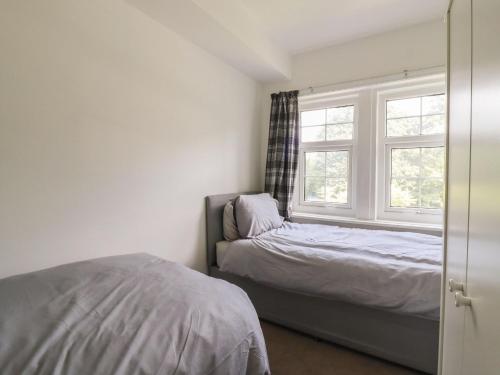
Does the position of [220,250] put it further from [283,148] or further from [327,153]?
[327,153]

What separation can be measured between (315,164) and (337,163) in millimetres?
255

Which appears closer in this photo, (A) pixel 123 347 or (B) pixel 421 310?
(A) pixel 123 347

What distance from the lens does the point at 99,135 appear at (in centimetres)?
155

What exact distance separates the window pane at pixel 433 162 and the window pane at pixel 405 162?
48mm

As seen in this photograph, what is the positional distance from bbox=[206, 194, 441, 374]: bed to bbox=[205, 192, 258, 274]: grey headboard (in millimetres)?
116

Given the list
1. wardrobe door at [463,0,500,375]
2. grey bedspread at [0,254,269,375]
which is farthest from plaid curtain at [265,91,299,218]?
Result: wardrobe door at [463,0,500,375]

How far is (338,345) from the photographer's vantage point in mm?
1795

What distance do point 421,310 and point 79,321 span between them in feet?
5.33

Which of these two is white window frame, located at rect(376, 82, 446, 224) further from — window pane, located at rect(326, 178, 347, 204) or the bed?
the bed

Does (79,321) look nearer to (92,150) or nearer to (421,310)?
(92,150)

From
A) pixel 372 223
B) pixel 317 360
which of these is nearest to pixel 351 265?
pixel 317 360

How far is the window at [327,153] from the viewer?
284 centimetres

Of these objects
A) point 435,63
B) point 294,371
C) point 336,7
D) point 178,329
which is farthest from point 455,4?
point 294,371

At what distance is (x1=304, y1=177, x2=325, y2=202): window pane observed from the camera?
9.89 ft
